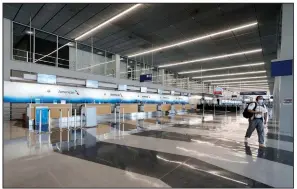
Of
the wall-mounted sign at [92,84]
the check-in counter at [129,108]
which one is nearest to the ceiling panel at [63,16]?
the wall-mounted sign at [92,84]

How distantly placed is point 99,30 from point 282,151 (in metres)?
8.54

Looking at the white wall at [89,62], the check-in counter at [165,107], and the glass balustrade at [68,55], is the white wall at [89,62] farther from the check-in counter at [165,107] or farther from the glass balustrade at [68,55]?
the check-in counter at [165,107]

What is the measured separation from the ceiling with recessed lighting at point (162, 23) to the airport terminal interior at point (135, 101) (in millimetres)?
44

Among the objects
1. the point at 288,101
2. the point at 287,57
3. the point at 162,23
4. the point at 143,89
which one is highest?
the point at 162,23

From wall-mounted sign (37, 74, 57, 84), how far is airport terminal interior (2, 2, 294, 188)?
1.9 inches

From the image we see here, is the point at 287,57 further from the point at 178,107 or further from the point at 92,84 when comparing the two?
the point at 178,107

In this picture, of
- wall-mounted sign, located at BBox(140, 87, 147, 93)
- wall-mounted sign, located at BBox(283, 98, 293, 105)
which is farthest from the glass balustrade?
wall-mounted sign, located at BBox(283, 98, 293, 105)

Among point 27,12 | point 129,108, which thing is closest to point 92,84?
point 129,108

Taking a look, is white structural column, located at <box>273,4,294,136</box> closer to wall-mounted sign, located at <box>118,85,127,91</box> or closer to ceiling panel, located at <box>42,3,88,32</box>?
ceiling panel, located at <box>42,3,88,32</box>

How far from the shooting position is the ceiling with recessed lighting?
6.92 m

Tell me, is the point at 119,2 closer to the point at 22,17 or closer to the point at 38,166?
the point at 22,17

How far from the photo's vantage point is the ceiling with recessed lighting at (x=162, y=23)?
6.92 metres

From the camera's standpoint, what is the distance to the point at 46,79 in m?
8.81

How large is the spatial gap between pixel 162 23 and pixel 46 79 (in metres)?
6.07
